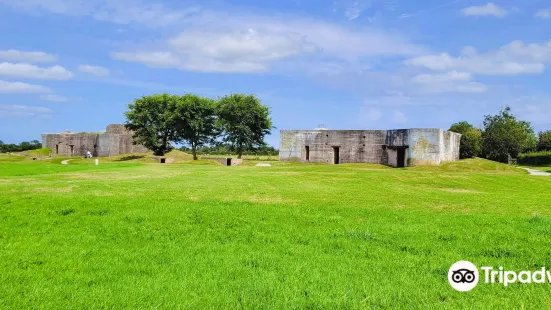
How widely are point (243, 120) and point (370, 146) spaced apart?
14743 millimetres

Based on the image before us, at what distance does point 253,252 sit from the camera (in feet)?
21.9

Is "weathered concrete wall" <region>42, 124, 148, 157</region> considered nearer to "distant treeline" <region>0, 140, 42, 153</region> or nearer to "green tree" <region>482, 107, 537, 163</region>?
"distant treeline" <region>0, 140, 42, 153</region>

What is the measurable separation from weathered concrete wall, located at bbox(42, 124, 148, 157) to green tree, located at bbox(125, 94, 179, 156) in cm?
516

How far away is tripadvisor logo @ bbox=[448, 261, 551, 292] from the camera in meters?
5.50

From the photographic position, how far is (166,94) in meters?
50.8

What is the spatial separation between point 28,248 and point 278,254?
412 centimetres

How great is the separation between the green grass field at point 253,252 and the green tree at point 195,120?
117ft

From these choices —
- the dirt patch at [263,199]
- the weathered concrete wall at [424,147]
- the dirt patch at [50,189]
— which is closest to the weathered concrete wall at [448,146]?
the weathered concrete wall at [424,147]

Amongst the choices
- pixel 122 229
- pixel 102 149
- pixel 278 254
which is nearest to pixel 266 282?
pixel 278 254

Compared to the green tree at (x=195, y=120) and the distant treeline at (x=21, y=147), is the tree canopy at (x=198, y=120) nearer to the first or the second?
the green tree at (x=195, y=120)

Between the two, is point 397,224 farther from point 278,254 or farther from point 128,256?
point 128,256

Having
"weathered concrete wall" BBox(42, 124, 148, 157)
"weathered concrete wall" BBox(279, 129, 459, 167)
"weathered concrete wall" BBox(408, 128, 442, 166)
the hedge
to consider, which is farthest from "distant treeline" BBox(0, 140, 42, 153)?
the hedge

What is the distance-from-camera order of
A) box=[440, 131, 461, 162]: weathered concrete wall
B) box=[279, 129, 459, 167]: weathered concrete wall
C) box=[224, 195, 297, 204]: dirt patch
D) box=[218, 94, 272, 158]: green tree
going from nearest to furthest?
1. box=[224, 195, 297, 204]: dirt patch
2. box=[279, 129, 459, 167]: weathered concrete wall
3. box=[440, 131, 461, 162]: weathered concrete wall
4. box=[218, 94, 272, 158]: green tree

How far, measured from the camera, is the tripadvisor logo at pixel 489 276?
5.50m
